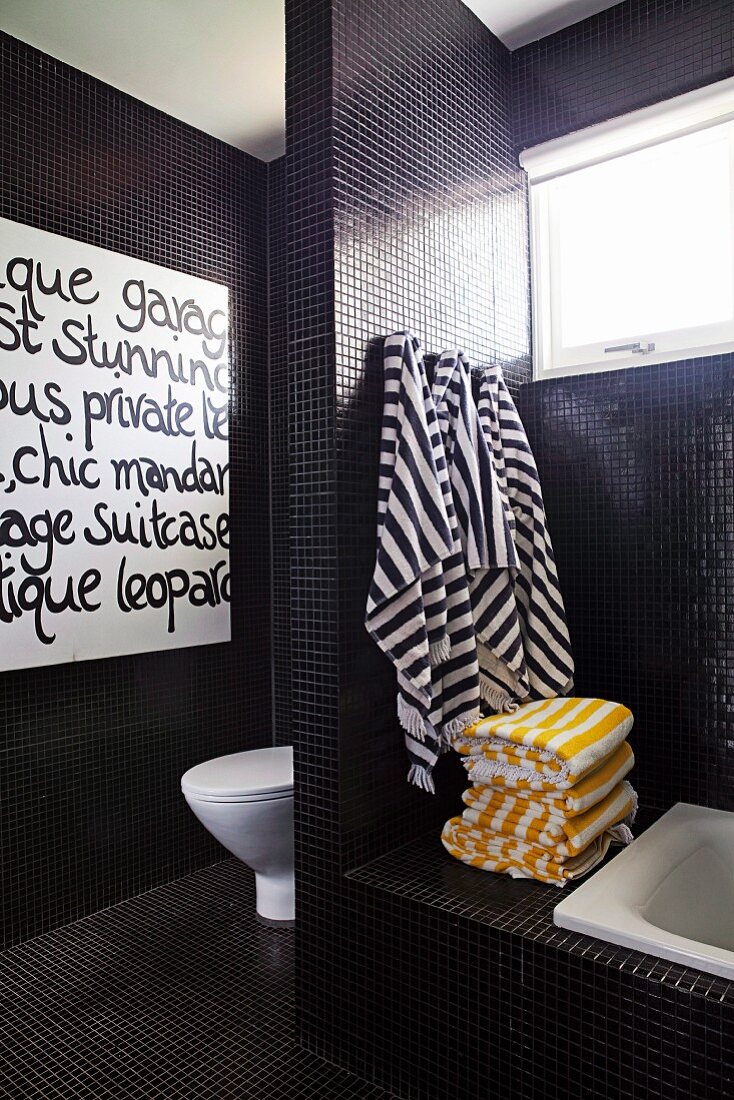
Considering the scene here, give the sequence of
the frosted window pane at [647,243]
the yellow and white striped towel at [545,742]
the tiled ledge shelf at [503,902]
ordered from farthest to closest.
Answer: the frosted window pane at [647,243], the yellow and white striped towel at [545,742], the tiled ledge shelf at [503,902]

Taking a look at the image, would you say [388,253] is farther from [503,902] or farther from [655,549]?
[503,902]

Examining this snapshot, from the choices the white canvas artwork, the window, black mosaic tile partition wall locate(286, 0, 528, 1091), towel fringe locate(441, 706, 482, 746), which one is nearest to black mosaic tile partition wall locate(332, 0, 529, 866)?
black mosaic tile partition wall locate(286, 0, 528, 1091)

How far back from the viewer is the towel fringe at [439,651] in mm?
1886

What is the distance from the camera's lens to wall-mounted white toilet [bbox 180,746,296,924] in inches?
90.4

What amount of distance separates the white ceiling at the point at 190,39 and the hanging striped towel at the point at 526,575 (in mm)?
1066

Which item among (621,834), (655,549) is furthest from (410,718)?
(655,549)

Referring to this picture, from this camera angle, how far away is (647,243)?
234cm

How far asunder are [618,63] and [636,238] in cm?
48

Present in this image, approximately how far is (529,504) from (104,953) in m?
1.73

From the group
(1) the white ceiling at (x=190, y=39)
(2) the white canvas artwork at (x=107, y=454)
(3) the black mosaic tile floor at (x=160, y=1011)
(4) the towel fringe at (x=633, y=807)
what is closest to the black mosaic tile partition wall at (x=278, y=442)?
(2) the white canvas artwork at (x=107, y=454)

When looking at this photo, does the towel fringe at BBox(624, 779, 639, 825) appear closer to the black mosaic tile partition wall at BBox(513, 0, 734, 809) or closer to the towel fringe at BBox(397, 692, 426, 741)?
the black mosaic tile partition wall at BBox(513, 0, 734, 809)

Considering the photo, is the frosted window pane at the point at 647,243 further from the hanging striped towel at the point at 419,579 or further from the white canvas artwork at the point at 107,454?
the white canvas artwork at the point at 107,454

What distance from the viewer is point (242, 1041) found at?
6.22 feet

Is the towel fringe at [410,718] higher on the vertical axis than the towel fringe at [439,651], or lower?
lower
